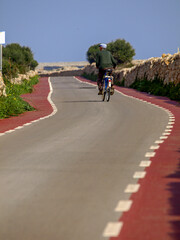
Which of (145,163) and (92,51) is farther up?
(145,163)

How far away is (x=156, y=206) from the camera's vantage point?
6.15 metres

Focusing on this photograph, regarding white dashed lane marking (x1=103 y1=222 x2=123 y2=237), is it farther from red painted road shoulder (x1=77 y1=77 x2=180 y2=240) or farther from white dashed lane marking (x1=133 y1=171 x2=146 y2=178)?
white dashed lane marking (x1=133 y1=171 x2=146 y2=178)

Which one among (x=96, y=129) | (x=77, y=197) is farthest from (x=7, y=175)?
(x=96, y=129)

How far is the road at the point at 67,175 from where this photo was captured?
212 inches

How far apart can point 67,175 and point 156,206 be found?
215 cm

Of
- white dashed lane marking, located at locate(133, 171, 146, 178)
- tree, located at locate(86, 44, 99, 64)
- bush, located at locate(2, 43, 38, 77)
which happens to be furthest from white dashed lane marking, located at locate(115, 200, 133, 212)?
tree, located at locate(86, 44, 99, 64)

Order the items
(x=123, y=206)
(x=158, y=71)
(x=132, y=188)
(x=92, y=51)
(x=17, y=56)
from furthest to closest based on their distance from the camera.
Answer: (x=92, y=51) < (x=17, y=56) < (x=158, y=71) < (x=132, y=188) < (x=123, y=206)

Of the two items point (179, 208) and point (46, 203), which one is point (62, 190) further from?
point (179, 208)

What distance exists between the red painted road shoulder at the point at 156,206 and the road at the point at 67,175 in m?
0.21

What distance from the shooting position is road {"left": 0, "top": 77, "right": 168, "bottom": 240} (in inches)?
212

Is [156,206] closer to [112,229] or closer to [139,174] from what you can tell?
[112,229]

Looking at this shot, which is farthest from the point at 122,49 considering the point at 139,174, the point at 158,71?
the point at 139,174

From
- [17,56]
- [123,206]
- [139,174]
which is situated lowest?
[17,56]

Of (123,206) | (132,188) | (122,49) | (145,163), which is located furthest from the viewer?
(122,49)
